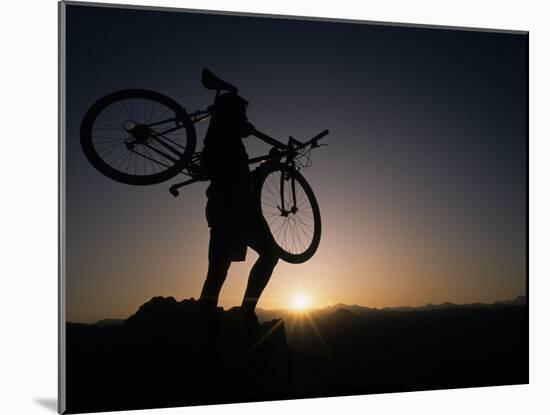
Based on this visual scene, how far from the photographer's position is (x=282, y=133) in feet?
24.0

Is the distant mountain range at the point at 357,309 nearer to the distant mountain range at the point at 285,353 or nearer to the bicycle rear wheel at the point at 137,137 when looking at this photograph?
the distant mountain range at the point at 285,353

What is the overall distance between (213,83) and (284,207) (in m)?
1.04

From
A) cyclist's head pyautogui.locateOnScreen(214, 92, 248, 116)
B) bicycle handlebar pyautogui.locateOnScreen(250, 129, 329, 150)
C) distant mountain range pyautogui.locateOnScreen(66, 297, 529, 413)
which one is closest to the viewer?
distant mountain range pyautogui.locateOnScreen(66, 297, 529, 413)

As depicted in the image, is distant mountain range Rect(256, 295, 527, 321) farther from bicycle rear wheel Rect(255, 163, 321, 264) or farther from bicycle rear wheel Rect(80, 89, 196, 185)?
bicycle rear wheel Rect(80, 89, 196, 185)

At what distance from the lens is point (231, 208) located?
23.6ft

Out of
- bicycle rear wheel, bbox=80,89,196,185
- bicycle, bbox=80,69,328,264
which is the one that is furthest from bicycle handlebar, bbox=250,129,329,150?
bicycle rear wheel, bbox=80,89,196,185

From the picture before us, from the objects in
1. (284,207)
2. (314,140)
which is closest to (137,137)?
(284,207)

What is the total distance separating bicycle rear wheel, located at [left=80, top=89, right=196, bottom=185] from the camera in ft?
22.3

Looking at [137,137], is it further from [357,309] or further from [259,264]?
[357,309]

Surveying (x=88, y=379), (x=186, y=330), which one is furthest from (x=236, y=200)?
(x=88, y=379)

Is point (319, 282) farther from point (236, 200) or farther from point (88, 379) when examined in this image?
point (88, 379)

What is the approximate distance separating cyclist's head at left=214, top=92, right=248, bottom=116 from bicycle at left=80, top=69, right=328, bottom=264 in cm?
4

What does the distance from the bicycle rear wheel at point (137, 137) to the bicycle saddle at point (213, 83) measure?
264 mm

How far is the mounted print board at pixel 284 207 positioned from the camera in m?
6.80
